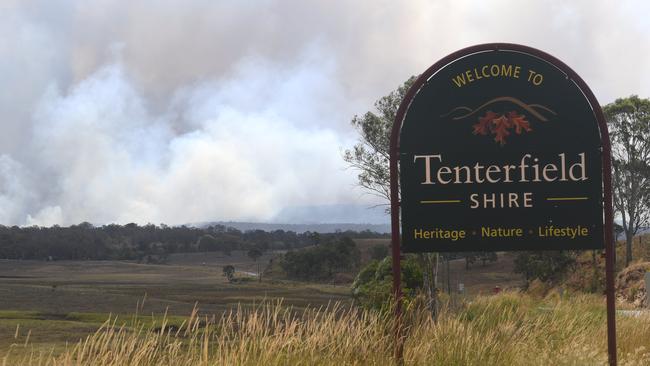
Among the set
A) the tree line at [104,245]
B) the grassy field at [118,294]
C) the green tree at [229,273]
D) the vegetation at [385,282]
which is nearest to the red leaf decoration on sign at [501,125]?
the grassy field at [118,294]

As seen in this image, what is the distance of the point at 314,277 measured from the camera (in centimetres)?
10169

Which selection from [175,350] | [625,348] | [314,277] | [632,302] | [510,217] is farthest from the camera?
[314,277]

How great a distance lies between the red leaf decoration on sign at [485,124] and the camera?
7.39 metres

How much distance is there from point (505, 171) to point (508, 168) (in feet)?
0.15

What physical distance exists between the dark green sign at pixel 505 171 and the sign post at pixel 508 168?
0.04ft

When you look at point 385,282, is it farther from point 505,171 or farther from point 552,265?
point 552,265

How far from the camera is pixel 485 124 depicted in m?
7.40

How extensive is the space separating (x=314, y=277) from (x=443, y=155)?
313 ft

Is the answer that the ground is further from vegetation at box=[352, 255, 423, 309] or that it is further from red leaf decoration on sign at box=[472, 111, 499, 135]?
red leaf decoration on sign at box=[472, 111, 499, 135]

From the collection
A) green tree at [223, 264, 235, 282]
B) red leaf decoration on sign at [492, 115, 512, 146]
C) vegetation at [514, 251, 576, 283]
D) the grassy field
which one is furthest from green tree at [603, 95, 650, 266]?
green tree at [223, 264, 235, 282]

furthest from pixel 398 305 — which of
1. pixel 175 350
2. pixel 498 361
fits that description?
pixel 175 350

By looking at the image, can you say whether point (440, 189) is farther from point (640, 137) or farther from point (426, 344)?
point (640, 137)

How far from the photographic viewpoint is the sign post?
7.34 m

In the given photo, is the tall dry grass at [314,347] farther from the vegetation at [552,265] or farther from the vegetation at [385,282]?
the vegetation at [552,265]
